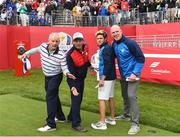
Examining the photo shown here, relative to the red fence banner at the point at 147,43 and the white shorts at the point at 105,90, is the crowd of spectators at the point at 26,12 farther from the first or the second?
the white shorts at the point at 105,90

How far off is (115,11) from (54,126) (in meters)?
17.5

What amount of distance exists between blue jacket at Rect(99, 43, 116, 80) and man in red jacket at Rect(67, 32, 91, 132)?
0.29 m

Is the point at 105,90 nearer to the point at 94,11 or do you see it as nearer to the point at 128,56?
the point at 128,56

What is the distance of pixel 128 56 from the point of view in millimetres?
7578

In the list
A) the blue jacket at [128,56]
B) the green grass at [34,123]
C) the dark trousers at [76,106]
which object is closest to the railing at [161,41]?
the green grass at [34,123]

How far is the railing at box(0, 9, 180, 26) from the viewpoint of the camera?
2178 centimetres

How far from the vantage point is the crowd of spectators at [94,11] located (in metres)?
22.1

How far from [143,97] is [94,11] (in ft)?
47.8

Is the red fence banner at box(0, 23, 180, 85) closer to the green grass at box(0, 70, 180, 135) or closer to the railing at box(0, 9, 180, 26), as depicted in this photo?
the green grass at box(0, 70, 180, 135)

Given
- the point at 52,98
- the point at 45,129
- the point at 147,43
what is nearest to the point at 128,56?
the point at 52,98

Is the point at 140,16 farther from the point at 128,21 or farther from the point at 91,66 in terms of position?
the point at 91,66

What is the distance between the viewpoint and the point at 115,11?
24500mm

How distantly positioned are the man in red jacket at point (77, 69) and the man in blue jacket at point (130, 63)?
0.61 metres

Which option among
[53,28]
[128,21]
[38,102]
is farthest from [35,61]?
[38,102]
